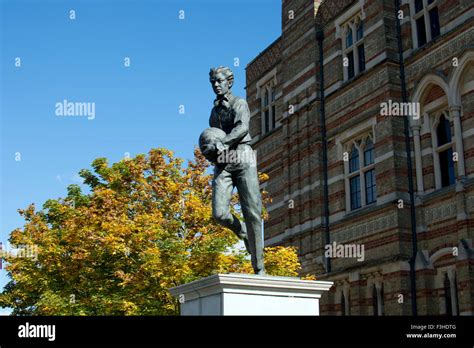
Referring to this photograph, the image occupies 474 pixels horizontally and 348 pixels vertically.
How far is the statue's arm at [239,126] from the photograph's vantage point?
9.21 m

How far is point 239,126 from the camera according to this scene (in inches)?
369

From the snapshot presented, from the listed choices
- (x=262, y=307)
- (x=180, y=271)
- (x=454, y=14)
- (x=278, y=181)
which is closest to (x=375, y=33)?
(x=454, y=14)

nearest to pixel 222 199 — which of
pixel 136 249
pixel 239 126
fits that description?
pixel 239 126

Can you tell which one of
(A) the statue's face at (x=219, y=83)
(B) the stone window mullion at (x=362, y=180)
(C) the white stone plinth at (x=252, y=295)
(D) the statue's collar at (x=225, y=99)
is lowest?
(C) the white stone plinth at (x=252, y=295)

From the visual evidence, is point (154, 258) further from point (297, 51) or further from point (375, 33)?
point (297, 51)

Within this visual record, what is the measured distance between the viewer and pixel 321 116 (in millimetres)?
24797

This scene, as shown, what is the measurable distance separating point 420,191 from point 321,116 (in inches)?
232

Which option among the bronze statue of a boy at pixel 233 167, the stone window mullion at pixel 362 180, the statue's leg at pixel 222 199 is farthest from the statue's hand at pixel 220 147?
the stone window mullion at pixel 362 180

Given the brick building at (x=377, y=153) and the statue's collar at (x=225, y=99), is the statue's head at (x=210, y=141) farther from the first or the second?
the brick building at (x=377, y=153)

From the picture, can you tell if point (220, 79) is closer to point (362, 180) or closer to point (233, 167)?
point (233, 167)

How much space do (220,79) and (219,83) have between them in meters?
0.06

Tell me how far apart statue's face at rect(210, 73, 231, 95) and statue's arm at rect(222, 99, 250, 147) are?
0.90 ft

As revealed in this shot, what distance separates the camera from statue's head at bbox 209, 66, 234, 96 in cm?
966

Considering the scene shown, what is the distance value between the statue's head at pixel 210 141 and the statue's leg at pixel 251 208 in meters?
0.51
